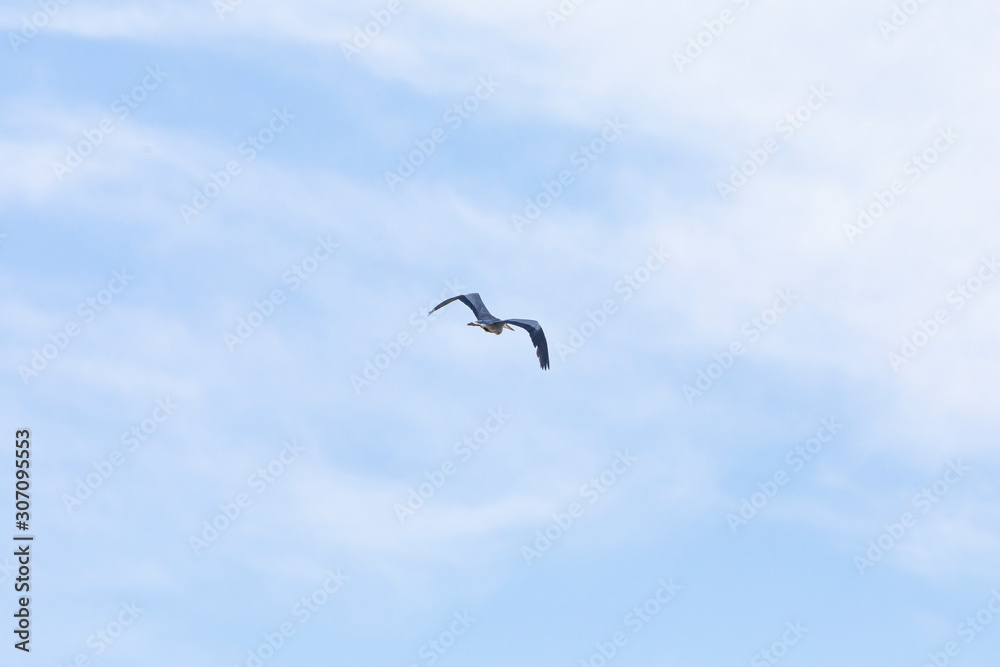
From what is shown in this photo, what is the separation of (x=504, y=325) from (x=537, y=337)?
207cm

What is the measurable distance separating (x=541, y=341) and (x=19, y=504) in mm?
29837

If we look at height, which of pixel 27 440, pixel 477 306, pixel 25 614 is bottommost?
pixel 25 614

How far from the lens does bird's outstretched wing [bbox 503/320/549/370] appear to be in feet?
214

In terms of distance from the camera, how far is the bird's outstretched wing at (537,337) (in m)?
65.2

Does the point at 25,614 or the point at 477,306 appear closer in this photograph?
the point at 25,614

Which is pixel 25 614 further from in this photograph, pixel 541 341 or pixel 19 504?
pixel 541 341

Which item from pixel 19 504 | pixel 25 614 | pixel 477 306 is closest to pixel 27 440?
pixel 19 504

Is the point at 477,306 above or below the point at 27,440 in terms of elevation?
above

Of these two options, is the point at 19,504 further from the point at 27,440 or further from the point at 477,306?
the point at 477,306

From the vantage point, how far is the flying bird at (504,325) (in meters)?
65.3

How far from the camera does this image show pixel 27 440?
62812 mm

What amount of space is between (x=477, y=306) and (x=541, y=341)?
500cm

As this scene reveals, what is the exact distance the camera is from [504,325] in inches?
2601

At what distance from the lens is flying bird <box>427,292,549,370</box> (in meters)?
65.3
